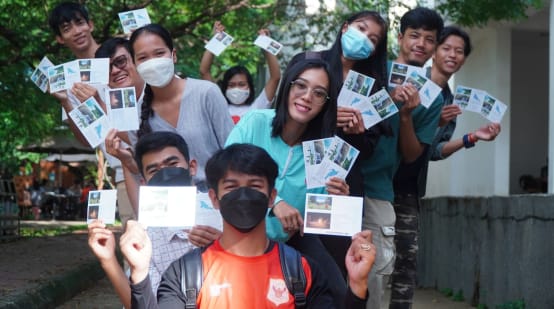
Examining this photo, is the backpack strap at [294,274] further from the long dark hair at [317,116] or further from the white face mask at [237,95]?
the white face mask at [237,95]

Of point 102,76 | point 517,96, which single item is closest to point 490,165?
point 517,96

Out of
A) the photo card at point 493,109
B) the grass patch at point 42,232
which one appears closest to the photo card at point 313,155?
the photo card at point 493,109

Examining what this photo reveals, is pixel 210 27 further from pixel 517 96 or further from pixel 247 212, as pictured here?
pixel 247 212

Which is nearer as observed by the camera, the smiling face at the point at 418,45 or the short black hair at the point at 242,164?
the short black hair at the point at 242,164

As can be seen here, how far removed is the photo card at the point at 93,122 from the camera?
4.99 metres

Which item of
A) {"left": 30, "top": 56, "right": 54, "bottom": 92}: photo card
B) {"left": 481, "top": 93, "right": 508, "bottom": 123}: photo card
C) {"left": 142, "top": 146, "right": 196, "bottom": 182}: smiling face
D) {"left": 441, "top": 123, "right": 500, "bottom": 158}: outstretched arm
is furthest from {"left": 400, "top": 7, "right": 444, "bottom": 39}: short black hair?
{"left": 30, "top": 56, "right": 54, "bottom": 92}: photo card

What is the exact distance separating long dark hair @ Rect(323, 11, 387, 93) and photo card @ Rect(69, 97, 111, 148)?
1161mm

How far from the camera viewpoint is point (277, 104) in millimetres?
4645

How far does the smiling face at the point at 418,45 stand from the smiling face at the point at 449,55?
1.96 ft

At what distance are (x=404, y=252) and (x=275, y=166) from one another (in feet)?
7.61

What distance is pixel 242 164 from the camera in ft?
12.9

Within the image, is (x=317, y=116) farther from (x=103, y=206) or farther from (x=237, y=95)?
(x=237, y=95)

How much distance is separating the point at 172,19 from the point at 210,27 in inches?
36.9

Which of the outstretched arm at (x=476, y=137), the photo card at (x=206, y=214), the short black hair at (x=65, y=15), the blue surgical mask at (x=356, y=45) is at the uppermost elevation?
the short black hair at (x=65, y=15)
